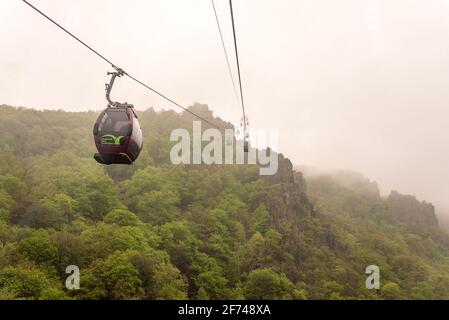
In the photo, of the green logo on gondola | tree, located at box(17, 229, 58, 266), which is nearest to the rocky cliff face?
tree, located at box(17, 229, 58, 266)

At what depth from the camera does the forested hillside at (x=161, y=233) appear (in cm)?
6103

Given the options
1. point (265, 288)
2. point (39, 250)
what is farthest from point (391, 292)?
point (39, 250)

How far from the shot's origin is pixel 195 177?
132000 mm

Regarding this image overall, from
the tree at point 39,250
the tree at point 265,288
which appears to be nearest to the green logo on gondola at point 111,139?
the tree at point 39,250

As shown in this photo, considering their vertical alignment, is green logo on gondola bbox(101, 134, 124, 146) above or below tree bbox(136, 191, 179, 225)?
above

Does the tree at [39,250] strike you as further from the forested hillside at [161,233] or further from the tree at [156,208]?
the tree at [156,208]

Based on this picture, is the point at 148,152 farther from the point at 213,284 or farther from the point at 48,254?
the point at 48,254

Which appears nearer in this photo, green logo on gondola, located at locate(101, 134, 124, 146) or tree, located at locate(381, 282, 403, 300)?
green logo on gondola, located at locate(101, 134, 124, 146)

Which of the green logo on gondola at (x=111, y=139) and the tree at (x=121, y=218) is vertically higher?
the green logo on gondola at (x=111, y=139)

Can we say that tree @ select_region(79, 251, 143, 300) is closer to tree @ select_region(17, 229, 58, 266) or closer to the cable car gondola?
tree @ select_region(17, 229, 58, 266)

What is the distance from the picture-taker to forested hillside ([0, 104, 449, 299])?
6103 cm

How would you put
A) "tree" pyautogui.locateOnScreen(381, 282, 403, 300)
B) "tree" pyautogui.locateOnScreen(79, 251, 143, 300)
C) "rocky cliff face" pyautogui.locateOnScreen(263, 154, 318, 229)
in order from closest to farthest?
1. "tree" pyautogui.locateOnScreen(79, 251, 143, 300)
2. "tree" pyautogui.locateOnScreen(381, 282, 403, 300)
3. "rocky cliff face" pyautogui.locateOnScreen(263, 154, 318, 229)

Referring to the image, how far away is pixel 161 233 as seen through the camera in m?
89.6
